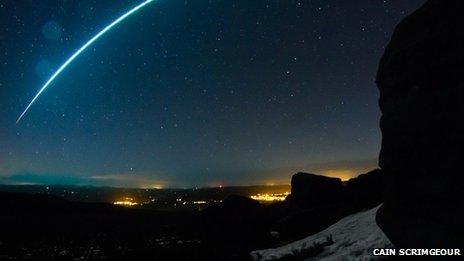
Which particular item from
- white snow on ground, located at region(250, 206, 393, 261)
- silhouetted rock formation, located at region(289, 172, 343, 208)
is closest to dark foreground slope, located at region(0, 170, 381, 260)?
silhouetted rock formation, located at region(289, 172, 343, 208)

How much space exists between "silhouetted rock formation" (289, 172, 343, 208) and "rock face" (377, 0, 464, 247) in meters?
22.6

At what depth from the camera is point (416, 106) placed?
9.38 meters

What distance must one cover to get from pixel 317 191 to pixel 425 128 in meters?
25.7

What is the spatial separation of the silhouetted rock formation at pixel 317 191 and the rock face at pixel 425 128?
2263 centimetres

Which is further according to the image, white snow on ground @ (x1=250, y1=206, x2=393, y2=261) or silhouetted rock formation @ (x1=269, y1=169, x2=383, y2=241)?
silhouetted rock formation @ (x1=269, y1=169, x2=383, y2=241)

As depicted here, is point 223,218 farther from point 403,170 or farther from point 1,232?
point 1,232

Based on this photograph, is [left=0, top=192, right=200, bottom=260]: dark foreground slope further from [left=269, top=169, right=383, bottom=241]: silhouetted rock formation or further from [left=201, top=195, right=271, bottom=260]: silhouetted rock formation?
[left=269, top=169, right=383, bottom=241]: silhouetted rock formation

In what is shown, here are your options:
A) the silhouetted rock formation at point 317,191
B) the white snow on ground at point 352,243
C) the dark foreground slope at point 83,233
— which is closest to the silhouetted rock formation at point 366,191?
the silhouetted rock formation at point 317,191

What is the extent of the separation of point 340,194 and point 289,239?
24.3 feet

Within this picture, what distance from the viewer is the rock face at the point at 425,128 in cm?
829

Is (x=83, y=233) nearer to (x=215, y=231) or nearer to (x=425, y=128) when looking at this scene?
(x=215, y=231)

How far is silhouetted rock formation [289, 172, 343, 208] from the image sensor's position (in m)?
33.3

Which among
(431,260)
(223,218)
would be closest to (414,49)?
(431,260)

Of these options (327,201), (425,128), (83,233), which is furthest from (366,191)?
(83,233)
